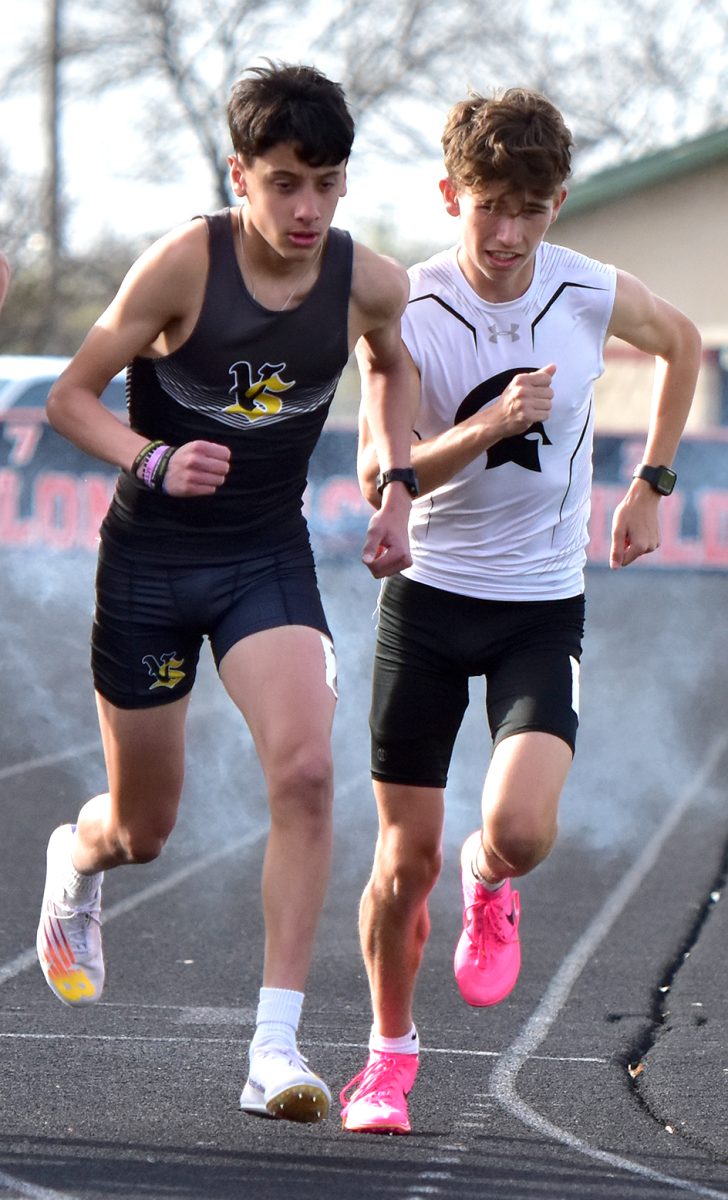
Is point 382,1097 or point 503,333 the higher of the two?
point 503,333

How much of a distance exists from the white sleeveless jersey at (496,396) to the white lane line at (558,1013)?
1.23 metres

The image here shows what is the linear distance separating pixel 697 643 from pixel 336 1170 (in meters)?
11.4

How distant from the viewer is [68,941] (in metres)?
4.39

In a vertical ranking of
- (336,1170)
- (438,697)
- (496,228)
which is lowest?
(336,1170)

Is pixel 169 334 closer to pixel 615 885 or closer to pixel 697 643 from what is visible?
pixel 615 885

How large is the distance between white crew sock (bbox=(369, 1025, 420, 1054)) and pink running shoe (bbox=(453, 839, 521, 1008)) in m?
0.23

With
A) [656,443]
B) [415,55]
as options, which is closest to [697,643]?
[656,443]

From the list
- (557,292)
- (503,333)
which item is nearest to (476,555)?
(503,333)

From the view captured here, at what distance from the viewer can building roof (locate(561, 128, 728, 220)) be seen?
773 inches

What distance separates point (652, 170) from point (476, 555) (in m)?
16.4

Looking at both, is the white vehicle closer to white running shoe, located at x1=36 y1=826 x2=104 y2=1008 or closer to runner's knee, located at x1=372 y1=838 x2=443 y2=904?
white running shoe, located at x1=36 y1=826 x2=104 y2=1008

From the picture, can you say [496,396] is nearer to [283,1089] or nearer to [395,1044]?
[395,1044]

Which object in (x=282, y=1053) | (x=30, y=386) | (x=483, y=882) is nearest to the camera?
(x=282, y=1053)

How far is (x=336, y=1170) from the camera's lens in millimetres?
3641
